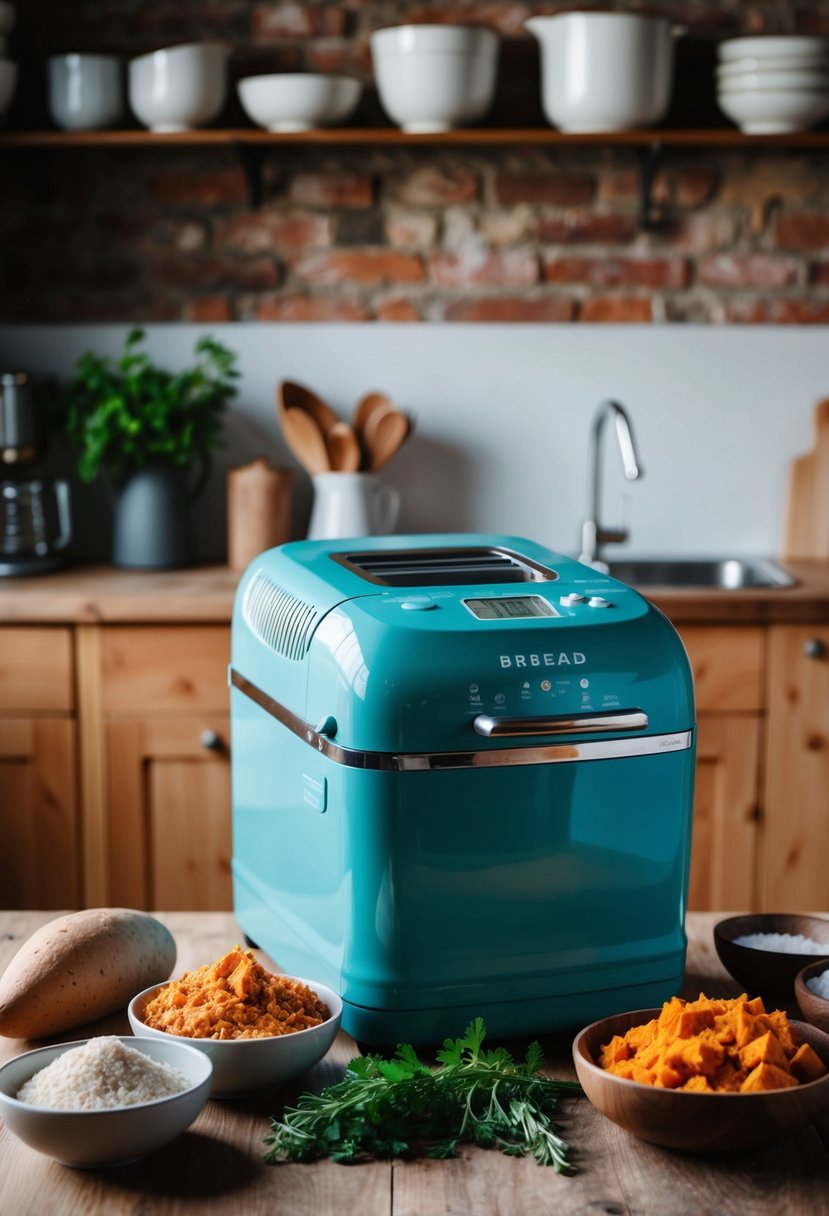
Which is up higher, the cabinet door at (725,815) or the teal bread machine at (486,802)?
the teal bread machine at (486,802)

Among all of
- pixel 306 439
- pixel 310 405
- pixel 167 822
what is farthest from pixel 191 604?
pixel 310 405

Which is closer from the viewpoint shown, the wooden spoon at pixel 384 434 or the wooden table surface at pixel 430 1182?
the wooden table surface at pixel 430 1182

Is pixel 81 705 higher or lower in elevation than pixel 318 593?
lower

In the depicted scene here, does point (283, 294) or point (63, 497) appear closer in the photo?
point (63, 497)

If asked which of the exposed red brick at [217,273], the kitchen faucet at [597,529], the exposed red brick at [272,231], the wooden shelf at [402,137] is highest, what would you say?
the wooden shelf at [402,137]

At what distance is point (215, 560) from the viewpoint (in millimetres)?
3053

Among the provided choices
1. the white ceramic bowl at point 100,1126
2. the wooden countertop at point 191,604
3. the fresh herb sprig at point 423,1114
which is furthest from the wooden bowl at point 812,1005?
the wooden countertop at point 191,604

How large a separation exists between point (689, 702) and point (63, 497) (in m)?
1.98

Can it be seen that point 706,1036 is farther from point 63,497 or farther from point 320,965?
point 63,497

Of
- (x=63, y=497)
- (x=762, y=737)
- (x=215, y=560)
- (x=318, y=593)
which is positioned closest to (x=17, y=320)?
(x=63, y=497)

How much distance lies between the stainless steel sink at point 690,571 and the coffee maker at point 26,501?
117 cm

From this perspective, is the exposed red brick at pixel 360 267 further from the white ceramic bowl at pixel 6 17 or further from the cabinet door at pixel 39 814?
the cabinet door at pixel 39 814

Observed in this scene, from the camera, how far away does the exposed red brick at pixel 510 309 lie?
308 cm

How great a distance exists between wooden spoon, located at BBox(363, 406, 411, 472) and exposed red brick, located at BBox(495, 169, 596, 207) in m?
0.55
